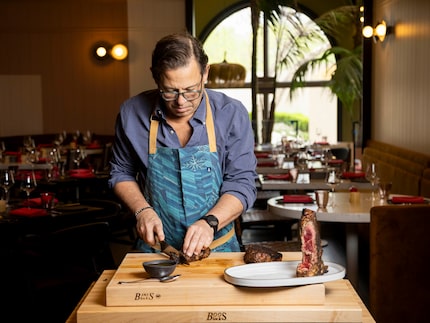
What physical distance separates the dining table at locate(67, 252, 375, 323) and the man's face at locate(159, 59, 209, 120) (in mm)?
623

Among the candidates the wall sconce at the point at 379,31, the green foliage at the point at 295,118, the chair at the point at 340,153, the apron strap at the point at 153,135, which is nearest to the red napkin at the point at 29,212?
the apron strap at the point at 153,135

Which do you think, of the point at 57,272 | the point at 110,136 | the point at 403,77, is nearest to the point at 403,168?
the point at 403,77

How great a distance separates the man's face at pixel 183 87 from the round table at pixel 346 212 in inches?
80.2

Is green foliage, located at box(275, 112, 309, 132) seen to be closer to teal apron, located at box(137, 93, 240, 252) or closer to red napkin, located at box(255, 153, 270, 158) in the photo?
red napkin, located at box(255, 153, 270, 158)

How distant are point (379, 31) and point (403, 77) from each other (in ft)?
3.34

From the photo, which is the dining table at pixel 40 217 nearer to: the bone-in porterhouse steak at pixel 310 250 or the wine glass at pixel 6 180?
the wine glass at pixel 6 180

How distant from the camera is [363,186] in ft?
18.9

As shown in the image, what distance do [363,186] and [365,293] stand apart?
81 cm

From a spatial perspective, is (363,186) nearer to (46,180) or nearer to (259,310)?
(46,180)

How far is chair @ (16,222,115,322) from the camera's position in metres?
3.82

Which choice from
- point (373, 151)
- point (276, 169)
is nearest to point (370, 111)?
point (373, 151)

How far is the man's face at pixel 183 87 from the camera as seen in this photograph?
230cm

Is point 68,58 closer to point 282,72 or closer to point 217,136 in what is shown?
point 282,72

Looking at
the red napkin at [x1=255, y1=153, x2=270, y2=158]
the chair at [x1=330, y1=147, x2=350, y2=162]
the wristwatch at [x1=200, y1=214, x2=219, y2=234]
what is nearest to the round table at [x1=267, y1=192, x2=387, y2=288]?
the wristwatch at [x1=200, y1=214, x2=219, y2=234]
